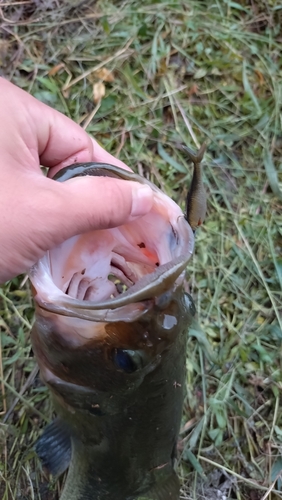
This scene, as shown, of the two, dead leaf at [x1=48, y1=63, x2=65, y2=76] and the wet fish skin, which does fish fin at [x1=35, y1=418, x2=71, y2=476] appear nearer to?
the wet fish skin

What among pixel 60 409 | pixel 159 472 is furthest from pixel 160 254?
pixel 159 472

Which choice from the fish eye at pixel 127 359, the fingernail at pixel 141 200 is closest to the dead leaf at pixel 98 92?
the fingernail at pixel 141 200

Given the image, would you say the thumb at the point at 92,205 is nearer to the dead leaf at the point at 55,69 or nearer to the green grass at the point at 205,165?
the green grass at the point at 205,165

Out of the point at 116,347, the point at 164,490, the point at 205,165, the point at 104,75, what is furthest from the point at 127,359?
the point at 104,75

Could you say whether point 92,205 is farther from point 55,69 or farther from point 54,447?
point 55,69

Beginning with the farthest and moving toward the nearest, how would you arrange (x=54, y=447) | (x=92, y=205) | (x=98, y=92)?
(x=98, y=92) → (x=54, y=447) → (x=92, y=205)

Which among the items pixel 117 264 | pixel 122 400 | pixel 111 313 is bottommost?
pixel 122 400

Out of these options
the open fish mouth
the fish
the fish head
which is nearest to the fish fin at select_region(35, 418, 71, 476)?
the fish

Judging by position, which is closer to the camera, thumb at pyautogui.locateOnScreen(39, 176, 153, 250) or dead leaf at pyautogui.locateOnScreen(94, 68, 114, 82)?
thumb at pyautogui.locateOnScreen(39, 176, 153, 250)
